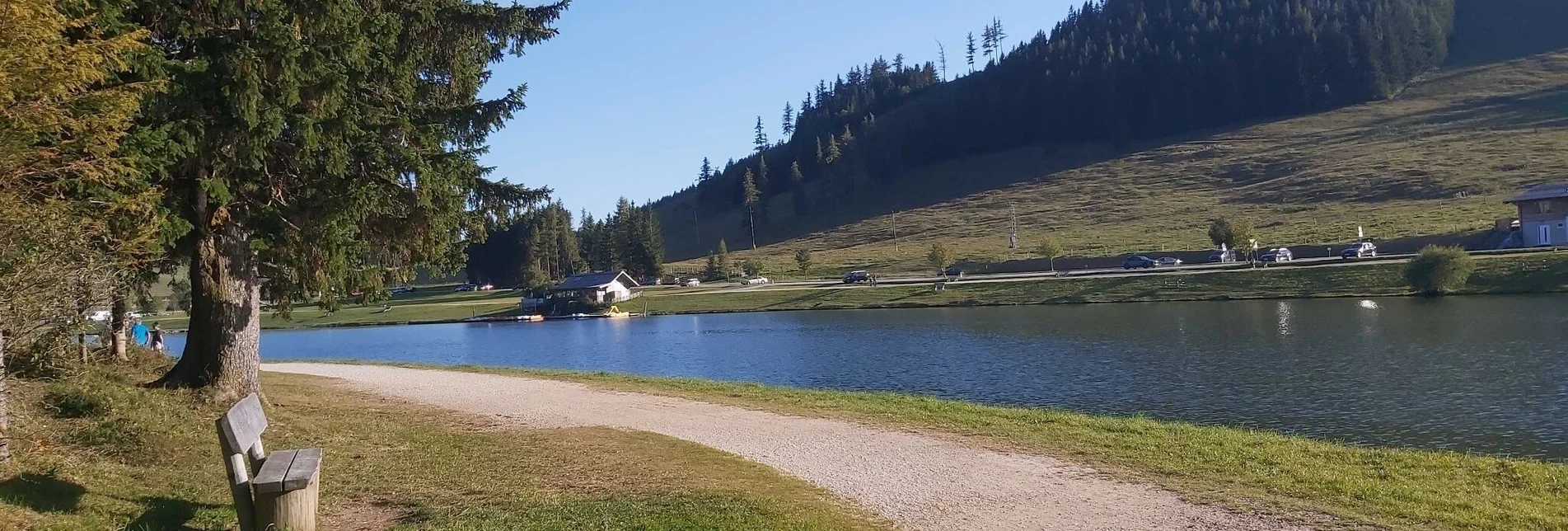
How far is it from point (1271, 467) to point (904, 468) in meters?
4.10

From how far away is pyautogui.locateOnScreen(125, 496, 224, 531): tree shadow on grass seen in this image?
7953 mm

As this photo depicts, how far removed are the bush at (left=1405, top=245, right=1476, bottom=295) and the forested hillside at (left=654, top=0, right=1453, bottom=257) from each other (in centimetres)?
10709

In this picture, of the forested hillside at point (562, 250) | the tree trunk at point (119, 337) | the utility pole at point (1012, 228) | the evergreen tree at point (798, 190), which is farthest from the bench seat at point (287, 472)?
the evergreen tree at point (798, 190)

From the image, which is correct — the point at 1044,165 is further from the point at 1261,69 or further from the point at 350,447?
the point at 350,447

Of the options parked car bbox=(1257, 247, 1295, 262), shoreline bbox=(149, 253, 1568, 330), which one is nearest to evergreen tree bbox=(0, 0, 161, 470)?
shoreline bbox=(149, 253, 1568, 330)

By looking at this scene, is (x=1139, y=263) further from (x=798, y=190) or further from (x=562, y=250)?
(x=798, y=190)

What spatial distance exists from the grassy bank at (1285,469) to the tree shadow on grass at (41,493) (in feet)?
32.3

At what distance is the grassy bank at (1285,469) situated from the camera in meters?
9.03

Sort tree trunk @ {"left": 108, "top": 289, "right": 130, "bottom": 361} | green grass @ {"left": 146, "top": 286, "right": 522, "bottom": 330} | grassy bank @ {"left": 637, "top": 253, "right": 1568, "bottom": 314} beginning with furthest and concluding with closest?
green grass @ {"left": 146, "top": 286, "right": 522, "bottom": 330} → grassy bank @ {"left": 637, "top": 253, "right": 1568, "bottom": 314} → tree trunk @ {"left": 108, "top": 289, "right": 130, "bottom": 361}

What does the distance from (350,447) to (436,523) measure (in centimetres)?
481

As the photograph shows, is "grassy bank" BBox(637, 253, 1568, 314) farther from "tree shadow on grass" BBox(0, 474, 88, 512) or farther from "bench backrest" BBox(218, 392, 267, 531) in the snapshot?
"tree shadow on grass" BBox(0, 474, 88, 512)

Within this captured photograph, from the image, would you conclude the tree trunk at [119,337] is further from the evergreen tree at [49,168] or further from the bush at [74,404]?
the evergreen tree at [49,168]

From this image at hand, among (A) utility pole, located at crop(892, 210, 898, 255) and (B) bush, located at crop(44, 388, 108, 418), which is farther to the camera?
(A) utility pole, located at crop(892, 210, 898, 255)

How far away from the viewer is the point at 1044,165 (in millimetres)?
162500
